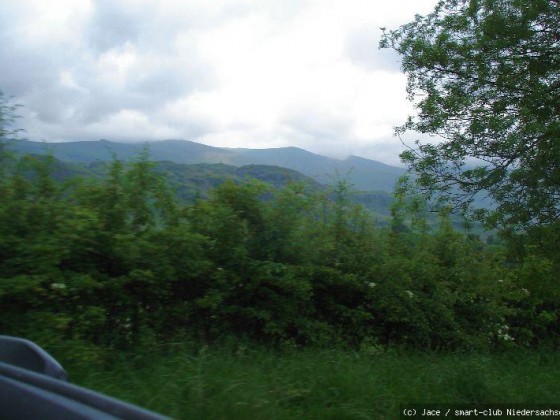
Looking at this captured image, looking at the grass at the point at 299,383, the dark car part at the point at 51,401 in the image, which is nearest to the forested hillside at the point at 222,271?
the grass at the point at 299,383

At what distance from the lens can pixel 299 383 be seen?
5164mm

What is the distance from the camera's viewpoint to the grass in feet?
14.5

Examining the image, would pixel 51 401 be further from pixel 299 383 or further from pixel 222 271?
pixel 222 271

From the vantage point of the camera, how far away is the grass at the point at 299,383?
14.5ft

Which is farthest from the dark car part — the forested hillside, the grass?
the forested hillside

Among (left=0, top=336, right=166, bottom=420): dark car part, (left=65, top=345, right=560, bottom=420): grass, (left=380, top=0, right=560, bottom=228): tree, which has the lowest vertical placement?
(left=65, top=345, right=560, bottom=420): grass

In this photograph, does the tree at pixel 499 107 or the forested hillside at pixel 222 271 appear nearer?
the forested hillside at pixel 222 271

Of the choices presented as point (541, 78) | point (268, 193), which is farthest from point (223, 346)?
point (541, 78)

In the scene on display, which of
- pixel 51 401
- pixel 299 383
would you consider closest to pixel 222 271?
pixel 299 383

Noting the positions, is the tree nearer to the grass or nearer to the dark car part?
the grass

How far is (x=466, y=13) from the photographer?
10.7m

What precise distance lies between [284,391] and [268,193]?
3.34m

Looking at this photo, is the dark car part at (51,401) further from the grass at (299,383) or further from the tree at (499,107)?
the tree at (499,107)

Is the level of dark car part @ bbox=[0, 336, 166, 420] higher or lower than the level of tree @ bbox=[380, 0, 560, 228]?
lower
